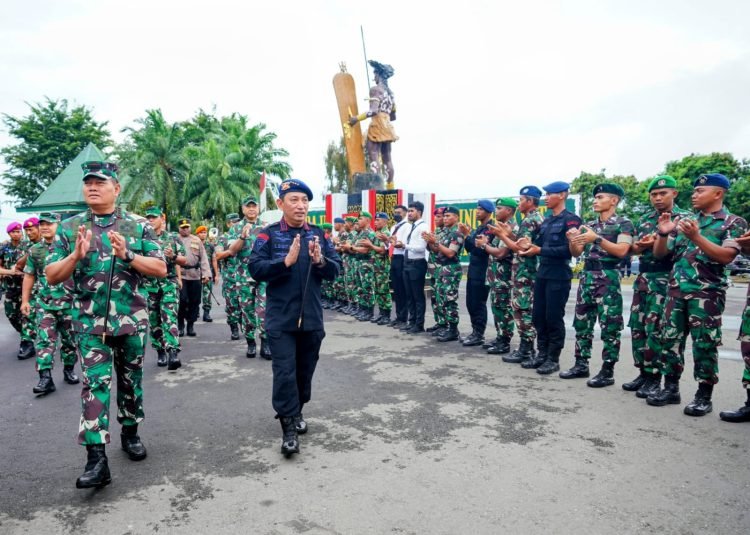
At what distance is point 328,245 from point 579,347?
315 centimetres

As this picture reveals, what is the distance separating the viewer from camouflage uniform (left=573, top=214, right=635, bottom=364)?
5.06m

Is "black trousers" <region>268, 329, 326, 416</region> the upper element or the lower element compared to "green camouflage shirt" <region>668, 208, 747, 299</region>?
lower

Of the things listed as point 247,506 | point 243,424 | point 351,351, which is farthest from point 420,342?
point 247,506

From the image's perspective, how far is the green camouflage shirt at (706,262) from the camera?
13.6 feet

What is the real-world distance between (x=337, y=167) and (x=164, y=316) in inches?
1286

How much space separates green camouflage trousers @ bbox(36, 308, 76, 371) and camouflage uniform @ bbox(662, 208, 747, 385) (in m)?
5.78

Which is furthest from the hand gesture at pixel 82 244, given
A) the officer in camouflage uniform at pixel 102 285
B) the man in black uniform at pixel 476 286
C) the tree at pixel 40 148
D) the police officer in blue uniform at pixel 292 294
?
the tree at pixel 40 148

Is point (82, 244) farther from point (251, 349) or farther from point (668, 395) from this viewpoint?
point (668, 395)

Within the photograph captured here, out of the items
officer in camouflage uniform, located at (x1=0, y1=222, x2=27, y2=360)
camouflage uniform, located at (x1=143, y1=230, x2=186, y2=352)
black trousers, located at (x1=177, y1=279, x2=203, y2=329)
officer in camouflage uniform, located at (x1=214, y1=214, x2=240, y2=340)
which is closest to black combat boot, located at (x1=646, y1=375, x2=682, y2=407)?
camouflage uniform, located at (x1=143, y1=230, x2=186, y2=352)

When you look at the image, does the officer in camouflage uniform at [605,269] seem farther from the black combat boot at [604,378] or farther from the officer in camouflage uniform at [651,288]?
the officer in camouflage uniform at [651,288]

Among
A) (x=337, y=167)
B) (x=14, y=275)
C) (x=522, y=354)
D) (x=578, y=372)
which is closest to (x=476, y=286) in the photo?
(x=522, y=354)

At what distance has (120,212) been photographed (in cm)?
341

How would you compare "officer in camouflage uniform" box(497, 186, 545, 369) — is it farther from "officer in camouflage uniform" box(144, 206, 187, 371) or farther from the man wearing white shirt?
"officer in camouflage uniform" box(144, 206, 187, 371)

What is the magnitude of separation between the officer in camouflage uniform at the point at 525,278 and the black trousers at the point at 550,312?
241 mm
